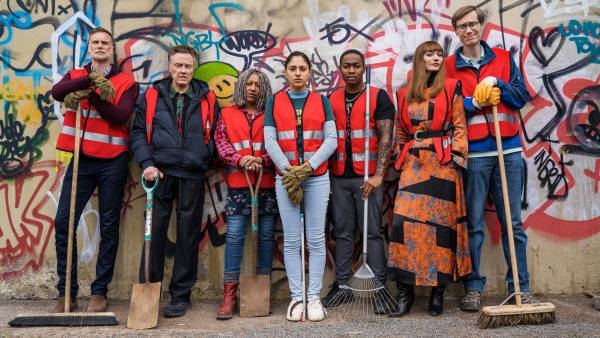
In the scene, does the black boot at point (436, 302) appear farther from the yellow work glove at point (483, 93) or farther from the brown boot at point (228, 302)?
the brown boot at point (228, 302)

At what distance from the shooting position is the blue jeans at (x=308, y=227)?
521cm

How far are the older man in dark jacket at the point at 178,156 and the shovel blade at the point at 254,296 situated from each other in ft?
1.77

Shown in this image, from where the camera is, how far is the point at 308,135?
5.19m

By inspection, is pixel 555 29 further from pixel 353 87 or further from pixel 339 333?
pixel 339 333

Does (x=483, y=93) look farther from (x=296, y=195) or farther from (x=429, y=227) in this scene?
(x=296, y=195)

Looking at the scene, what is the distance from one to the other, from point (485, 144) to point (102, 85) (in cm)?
335

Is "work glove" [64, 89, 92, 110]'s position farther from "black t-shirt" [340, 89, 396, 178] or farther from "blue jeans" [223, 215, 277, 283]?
"black t-shirt" [340, 89, 396, 178]

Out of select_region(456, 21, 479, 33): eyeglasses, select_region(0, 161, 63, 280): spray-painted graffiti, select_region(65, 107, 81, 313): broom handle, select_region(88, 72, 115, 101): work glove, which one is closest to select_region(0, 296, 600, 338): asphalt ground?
select_region(65, 107, 81, 313): broom handle

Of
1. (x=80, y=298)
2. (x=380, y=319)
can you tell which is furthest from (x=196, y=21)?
(x=380, y=319)

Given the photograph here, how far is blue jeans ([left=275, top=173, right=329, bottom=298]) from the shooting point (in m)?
5.21

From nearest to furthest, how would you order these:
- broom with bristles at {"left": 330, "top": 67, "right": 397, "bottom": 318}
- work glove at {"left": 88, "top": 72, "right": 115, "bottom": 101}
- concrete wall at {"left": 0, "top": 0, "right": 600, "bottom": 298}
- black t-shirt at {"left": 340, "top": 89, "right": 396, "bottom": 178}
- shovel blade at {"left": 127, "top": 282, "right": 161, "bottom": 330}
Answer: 1. shovel blade at {"left": 127, "top": 282, "right": 161, "bottom": 330}
2. work glove at {"left": 88, "top": 72, "right": 115, "bottom": 101}
3. broom with bristles at {"left": 330, "top": 67, "right": 397, "bottom": 318}
4. black t-shirt at {"left": 340, "top": 89, "right": 396, "bottom": 178}
5. concrete wall at {"left": 0, "top": 0, "right": 600, "bottom": 298}

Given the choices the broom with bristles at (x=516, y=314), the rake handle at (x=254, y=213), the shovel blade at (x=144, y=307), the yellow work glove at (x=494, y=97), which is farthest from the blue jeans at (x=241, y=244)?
the yellow work glove at (x=494, y=97)

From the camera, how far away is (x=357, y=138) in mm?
5445

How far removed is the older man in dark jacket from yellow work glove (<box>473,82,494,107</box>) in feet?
7.70
